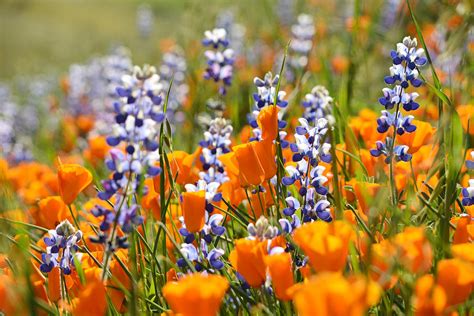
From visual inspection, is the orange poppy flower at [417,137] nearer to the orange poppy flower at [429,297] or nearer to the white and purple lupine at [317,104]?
the white and purple lupine at [317,104]

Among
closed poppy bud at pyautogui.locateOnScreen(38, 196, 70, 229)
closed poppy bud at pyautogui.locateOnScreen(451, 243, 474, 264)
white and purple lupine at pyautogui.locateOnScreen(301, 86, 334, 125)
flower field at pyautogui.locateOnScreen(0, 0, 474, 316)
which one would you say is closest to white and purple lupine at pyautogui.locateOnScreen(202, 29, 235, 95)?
flower field at pyautogui.locateOnScreen(0, 0, 474, 316)

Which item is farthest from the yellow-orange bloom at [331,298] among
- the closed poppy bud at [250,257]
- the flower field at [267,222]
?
the closed poppy bud at [250,257]

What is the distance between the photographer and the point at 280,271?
1217 millimetres

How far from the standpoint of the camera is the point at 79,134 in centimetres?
529

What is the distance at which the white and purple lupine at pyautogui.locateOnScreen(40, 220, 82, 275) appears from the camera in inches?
57.7

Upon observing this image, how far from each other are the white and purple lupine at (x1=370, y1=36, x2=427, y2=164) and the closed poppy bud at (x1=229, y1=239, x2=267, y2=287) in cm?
48

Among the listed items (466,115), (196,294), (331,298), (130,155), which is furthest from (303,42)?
(331,298)

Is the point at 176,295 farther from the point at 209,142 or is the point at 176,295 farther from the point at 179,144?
the point at 179,144

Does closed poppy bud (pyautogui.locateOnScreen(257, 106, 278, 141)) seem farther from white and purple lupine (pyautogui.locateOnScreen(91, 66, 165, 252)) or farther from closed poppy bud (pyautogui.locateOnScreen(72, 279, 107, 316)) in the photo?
closed poppy bud (pyautogui.locateOnScreen(72, 279, 107, 316))

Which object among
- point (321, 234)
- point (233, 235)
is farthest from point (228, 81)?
point (321, 234)

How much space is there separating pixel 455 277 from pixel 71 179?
3.23 feet

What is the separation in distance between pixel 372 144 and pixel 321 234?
2.98 feet

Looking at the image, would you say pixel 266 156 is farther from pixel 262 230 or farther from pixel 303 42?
pixel 303 42

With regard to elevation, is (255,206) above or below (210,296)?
above
